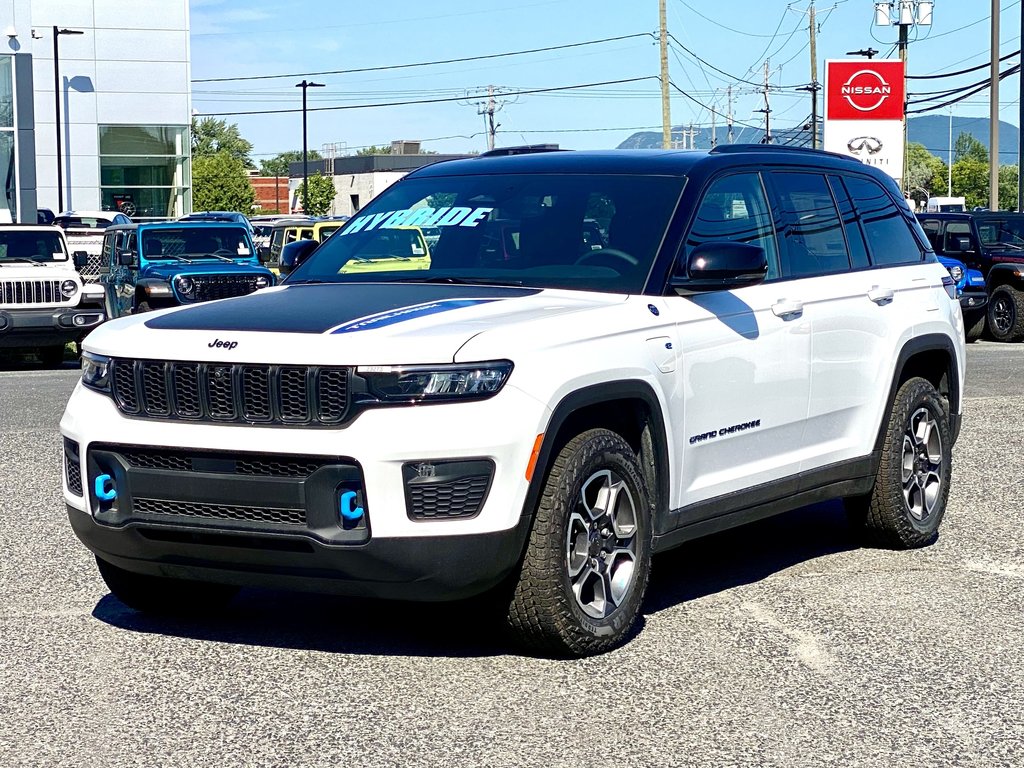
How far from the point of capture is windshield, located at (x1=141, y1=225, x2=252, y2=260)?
21859 millimetres

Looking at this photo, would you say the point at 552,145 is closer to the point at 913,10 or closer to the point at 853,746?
the point at 853,746

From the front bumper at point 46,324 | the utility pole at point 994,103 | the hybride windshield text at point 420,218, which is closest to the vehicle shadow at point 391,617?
the hybride windshield text at point 420,218

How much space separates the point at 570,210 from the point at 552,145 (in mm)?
1221

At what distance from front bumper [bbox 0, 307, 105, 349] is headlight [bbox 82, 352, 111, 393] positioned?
45.1 ft

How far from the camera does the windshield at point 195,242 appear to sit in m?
21.9

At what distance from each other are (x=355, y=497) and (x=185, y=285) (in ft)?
53.1

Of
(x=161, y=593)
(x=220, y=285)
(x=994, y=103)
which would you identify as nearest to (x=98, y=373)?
(x=161, y=593)

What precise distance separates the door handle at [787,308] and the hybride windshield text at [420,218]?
4.07 ft

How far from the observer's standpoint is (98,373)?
5.59m

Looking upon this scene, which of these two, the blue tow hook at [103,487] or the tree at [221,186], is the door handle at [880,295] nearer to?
the blue tow hook at [103,487]

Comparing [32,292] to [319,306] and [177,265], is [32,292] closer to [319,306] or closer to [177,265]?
[177,265]

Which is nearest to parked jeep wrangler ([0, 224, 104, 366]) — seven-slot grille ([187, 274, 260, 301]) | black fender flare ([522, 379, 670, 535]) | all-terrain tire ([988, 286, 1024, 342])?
seven-slot grille ([187, 274, 260, 301])

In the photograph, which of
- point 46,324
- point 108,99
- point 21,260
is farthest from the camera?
point 108,99

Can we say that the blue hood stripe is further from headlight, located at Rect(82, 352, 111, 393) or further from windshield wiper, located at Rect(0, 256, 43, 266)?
windshield wiper, located at Rect(0, 256, 43, 266)
